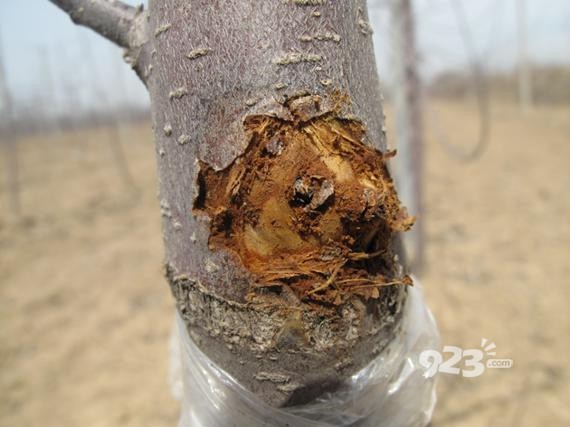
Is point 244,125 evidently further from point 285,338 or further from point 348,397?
point 348,397

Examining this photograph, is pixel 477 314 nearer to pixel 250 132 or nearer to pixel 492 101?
pixel 250 132

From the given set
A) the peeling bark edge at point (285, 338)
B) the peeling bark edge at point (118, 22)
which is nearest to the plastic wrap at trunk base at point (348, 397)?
the peeling bark edge at point (285, 338)

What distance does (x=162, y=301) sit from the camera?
4.69m

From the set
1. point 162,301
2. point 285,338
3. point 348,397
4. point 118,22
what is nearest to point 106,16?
point 118,22

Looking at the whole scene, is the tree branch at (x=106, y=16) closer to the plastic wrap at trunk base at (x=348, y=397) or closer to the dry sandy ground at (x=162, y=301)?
the plastic wrap at trunk base at (x=348, y=397)

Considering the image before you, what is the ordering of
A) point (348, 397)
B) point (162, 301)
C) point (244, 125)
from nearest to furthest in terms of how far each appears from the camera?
point (244, 125) → point (348, 397) → point (162, 301)

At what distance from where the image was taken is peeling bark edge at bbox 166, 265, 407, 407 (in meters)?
0.53

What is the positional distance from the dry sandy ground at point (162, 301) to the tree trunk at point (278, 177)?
2644 millimetres

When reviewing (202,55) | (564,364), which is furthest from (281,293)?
(564,364)

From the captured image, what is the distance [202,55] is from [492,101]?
24.8 meters

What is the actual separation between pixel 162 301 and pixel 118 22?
429 centimetres

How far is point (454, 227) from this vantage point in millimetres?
5945

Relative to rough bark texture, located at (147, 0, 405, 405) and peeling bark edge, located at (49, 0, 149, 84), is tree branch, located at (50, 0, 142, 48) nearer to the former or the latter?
peeling bark edge, located at (49, 0, 149, 84)

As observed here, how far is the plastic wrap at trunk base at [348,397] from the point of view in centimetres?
64
